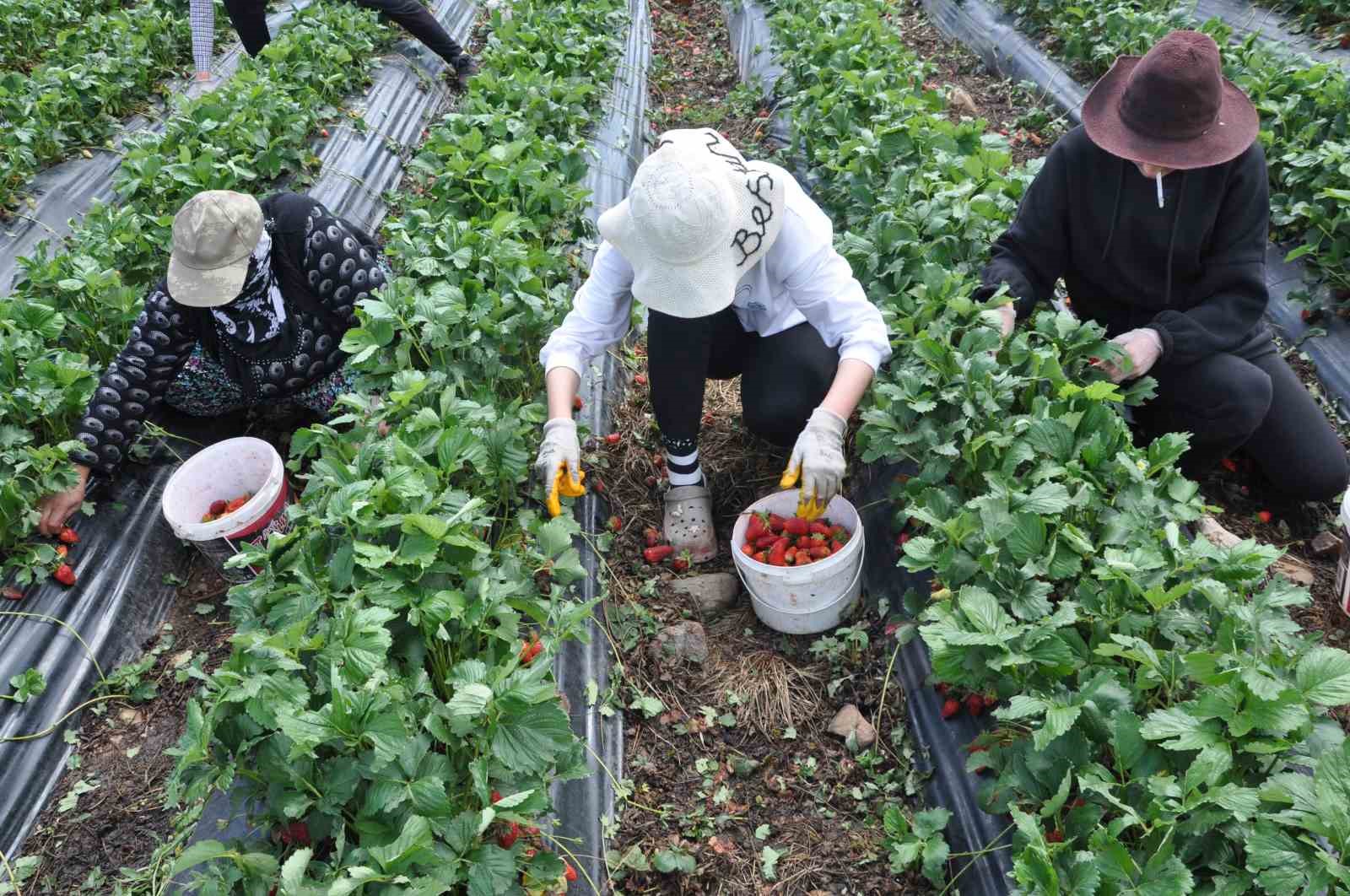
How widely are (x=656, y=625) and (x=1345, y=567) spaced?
1921 mm

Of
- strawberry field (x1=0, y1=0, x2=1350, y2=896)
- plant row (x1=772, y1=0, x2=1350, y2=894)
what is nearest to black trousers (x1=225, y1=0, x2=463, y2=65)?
strawberry field (x1=0, y1=0, x2=1350, y2=896)

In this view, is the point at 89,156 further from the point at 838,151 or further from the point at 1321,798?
the point at 1321,798

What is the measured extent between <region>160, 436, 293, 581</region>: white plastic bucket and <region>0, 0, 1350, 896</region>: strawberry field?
27 cm

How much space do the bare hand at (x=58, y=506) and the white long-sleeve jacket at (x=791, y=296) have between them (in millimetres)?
1585

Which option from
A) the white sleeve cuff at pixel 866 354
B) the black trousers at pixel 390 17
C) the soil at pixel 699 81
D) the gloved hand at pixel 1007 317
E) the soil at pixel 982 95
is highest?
the white sleeve cuff at pixel 866 354

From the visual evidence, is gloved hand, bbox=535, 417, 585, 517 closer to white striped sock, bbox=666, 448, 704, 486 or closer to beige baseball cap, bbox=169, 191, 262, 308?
white striped sock, bbox=666, 448, 704, 486

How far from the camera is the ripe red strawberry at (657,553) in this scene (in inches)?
119

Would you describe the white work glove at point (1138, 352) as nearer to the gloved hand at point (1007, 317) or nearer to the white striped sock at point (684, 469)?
the gloved hand at point (1007, 317)

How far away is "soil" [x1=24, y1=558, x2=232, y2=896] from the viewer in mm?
2455

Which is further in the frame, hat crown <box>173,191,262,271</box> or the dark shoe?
the dark shoe

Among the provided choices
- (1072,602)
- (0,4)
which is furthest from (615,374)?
(0,4)

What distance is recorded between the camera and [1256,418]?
9.45ft

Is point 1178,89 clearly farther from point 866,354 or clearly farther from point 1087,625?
point 1087,625

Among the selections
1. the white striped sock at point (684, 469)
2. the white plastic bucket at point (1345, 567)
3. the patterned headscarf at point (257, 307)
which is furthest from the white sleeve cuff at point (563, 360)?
the white plastic bucket at point (1345, 567)
